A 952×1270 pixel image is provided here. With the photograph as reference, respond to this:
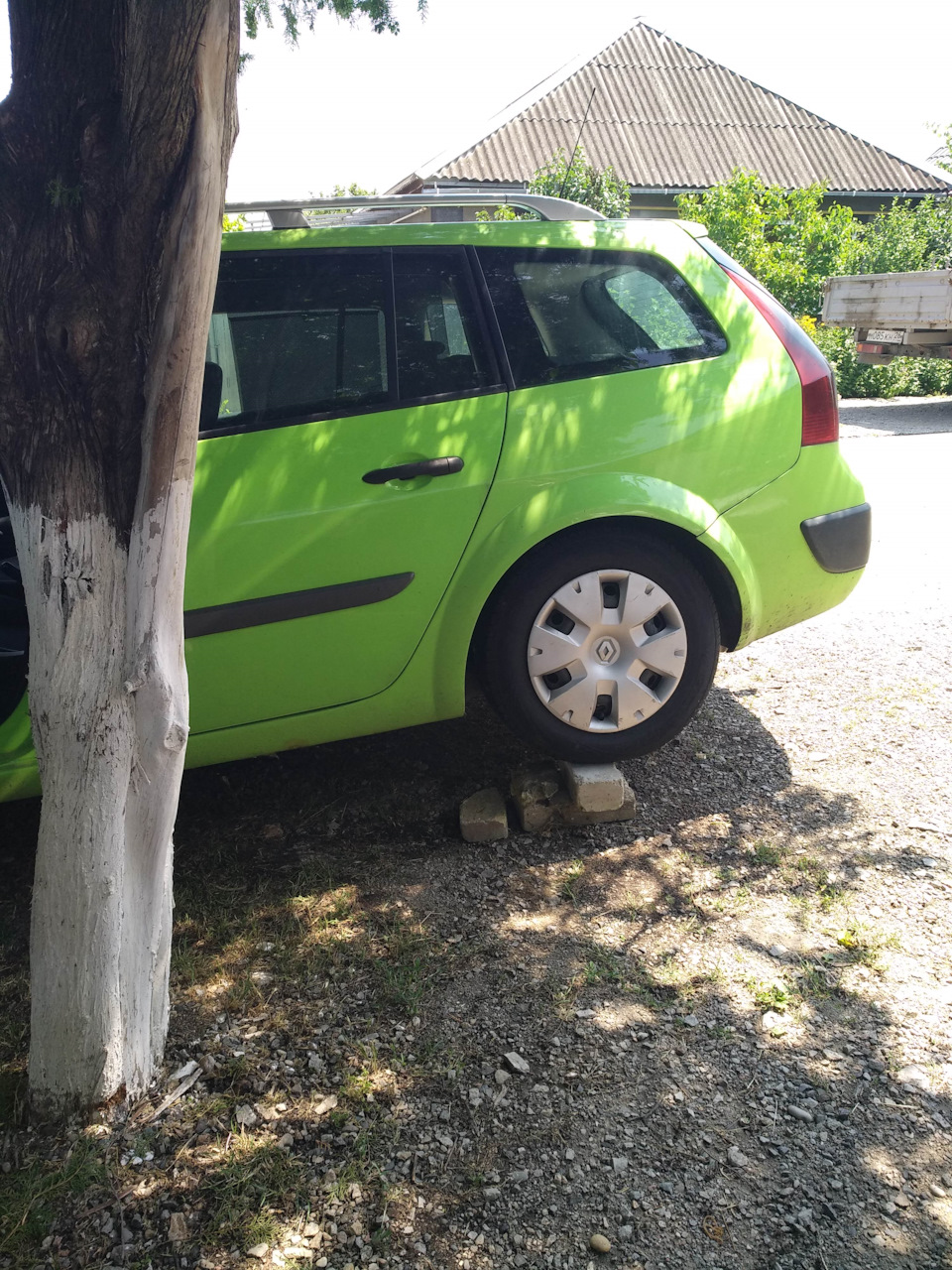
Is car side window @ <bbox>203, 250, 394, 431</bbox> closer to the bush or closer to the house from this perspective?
the bush

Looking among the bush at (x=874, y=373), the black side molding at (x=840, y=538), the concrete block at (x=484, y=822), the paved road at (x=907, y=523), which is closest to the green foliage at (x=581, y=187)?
the bush at (x=874, y=373)

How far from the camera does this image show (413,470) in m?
3.29

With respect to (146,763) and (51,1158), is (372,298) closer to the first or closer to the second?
(146,763)

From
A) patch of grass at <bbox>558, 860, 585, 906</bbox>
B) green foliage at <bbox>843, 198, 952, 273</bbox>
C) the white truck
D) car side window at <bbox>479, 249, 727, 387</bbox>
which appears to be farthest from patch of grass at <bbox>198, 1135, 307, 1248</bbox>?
green foliage at <bbox>843, 198, 952, 273</bbox>

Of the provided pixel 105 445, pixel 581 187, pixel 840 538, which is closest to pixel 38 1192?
pixel 105 445

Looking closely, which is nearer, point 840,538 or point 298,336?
point 298,336

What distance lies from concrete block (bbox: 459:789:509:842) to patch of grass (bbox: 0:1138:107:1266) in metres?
1.56

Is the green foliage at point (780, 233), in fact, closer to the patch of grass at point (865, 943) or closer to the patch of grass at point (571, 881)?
the patch of grass at point (571, 881)

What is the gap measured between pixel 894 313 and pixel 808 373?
1094 cm

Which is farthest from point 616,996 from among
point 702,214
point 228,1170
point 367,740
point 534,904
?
point 702,214

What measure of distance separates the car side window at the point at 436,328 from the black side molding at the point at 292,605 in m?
0.64

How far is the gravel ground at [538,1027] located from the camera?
2088mm

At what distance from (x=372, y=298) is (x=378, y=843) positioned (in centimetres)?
184

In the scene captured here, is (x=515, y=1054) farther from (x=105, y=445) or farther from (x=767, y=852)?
(x=105, y=445)
